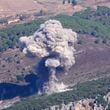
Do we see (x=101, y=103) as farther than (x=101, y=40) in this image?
No

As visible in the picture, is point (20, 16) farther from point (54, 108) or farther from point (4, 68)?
point (54, 108)

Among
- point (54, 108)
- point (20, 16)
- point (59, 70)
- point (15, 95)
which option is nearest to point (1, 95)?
point (15, 95)

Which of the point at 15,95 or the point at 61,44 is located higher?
the point at 61,44

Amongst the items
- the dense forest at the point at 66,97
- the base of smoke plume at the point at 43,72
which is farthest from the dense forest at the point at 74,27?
the dense forest at the point at 66,97

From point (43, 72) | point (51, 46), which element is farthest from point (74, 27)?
point (51, 46)

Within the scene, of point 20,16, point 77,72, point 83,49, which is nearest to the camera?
point 77,72

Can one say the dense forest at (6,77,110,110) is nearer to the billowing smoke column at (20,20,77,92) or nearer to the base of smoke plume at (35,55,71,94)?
the billowing smoke column at (20,20,77,92)

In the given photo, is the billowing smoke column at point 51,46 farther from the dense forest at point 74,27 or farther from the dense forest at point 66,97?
the dense forest at point 74,27
